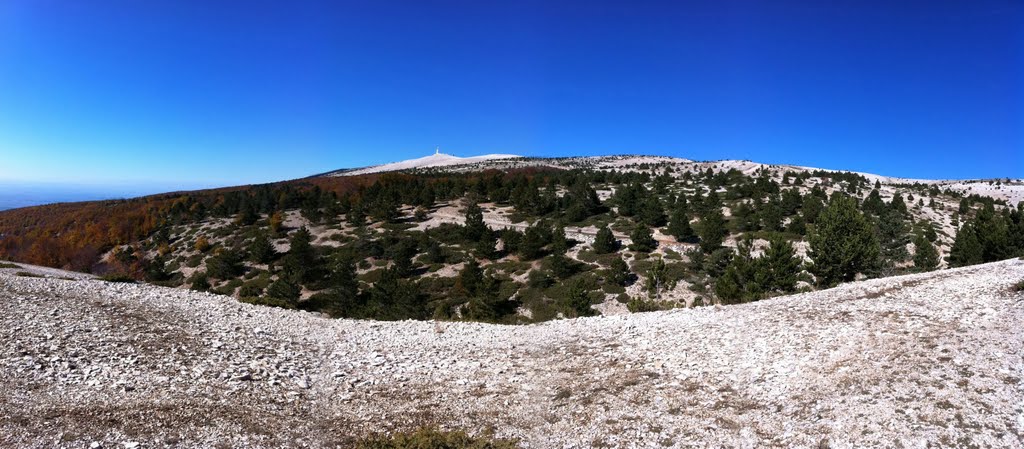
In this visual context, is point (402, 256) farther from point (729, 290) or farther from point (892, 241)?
point (892, 241)

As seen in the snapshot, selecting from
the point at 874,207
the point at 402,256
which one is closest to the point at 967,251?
the point at 874,207

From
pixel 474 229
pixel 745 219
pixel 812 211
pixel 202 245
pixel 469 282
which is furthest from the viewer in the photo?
pixel 202 245

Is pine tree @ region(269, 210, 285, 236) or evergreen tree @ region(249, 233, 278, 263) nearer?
evergreen tree @ region(249, 233, 278, 263)

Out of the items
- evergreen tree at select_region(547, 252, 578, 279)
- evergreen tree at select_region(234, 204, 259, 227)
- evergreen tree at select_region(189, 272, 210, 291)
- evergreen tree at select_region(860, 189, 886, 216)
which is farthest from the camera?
evergreen tree at select_region(234, 204, 259, 227)

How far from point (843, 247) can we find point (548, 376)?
23951 millimetres

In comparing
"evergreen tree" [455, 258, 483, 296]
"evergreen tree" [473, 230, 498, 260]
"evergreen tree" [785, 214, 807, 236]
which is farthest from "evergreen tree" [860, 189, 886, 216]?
"evergreen tree" [455, 258, 483, 296]

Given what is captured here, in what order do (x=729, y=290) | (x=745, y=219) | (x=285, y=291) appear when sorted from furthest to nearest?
1. (x=745, y=219)
2. (x=285, y=291)
3. (x=729, y=290)

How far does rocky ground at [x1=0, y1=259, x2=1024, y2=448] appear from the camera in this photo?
29.7 feet

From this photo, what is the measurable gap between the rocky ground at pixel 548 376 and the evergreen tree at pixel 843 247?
9707mm

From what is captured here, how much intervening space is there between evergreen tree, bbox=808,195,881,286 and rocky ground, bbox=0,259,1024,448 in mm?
9707

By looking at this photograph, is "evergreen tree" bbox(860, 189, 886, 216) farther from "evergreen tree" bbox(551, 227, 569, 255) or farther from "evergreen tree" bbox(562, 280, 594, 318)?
"evergreen tree" bbox(562, 280, 594, 318)

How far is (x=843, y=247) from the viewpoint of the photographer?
27969 mm

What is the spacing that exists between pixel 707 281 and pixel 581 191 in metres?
35.9

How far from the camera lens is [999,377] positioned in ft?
32.6
